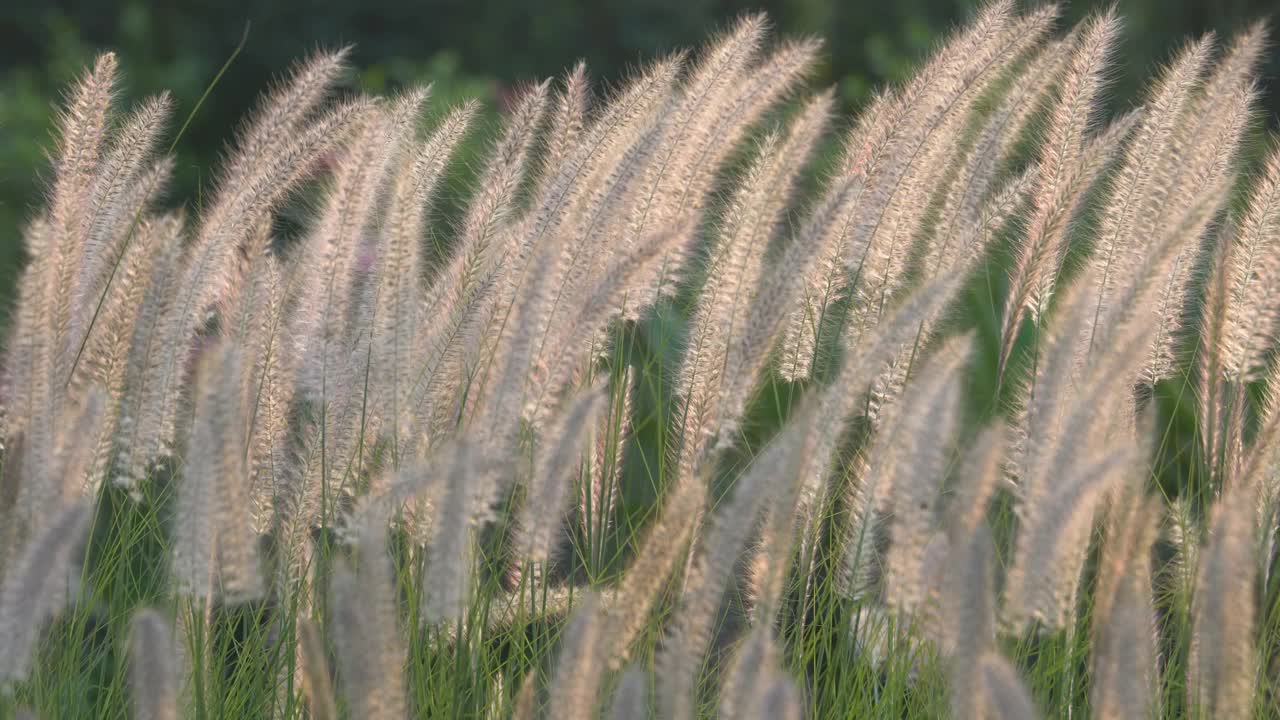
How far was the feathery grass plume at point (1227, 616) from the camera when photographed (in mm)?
1326

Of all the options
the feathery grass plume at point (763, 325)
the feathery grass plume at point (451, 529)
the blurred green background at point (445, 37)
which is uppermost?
the blurred green background at point (445, 37)

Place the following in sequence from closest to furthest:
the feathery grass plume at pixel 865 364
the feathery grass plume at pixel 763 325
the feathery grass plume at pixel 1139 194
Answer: the feathery grass plume at pixel 865 364
the feathery grass plume at pixel 763 325
the feathery grass plume at pixel 1139 194

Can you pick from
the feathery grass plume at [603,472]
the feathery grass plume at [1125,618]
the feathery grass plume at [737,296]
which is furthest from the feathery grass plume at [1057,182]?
the feathery grass plume at [1125,618]

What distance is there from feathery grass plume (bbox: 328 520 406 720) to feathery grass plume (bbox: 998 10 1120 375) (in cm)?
131

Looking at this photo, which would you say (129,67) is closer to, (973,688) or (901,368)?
(901,368)

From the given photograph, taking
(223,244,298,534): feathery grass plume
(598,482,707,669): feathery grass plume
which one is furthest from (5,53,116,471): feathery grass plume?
(598,482,707,669): feathery grass plume

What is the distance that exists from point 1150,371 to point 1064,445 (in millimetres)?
989

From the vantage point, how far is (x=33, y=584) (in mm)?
1331

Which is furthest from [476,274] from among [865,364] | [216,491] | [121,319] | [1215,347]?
[1215,347]

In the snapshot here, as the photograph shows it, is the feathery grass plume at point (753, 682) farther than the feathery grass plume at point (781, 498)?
No

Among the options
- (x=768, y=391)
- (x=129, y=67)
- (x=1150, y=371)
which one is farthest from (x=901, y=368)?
(x=129, y=67)

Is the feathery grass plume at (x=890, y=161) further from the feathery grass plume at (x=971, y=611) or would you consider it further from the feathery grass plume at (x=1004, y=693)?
the feathery grass plume at (x=1004, y=693)

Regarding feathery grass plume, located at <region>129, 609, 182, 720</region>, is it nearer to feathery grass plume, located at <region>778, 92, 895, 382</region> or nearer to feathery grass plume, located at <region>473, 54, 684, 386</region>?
feathery grass plume, located at <region>473, 54, 684, 386</region>

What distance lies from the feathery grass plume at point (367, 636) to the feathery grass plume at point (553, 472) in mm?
259
